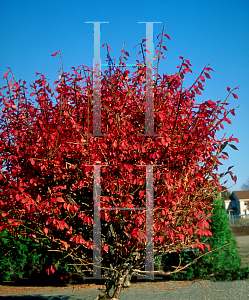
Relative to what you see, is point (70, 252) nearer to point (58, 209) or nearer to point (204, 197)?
point (58, 209)

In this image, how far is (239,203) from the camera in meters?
58.3

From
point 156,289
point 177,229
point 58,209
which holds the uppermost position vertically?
point 58,209

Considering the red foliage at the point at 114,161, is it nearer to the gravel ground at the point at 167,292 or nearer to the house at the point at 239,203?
the gravel ground at the point at 167,292

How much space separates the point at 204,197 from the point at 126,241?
4.16 feet

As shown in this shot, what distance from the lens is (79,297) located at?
894 cm

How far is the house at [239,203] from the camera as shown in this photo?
188 ft

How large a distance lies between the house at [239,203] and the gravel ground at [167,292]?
49790mm

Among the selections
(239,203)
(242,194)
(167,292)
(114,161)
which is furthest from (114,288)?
(242,194)

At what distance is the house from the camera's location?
57184 millimetres

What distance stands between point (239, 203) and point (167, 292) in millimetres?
53491

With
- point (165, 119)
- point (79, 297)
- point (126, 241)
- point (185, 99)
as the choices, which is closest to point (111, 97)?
point (165, 119)

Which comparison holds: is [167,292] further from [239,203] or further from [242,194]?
[242,194]

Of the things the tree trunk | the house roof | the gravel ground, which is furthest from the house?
the tree trunk

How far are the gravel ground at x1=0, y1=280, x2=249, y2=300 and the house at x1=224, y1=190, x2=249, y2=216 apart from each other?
4979cm
